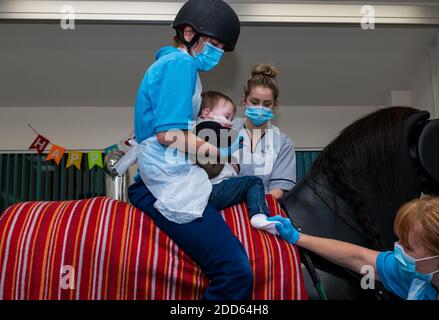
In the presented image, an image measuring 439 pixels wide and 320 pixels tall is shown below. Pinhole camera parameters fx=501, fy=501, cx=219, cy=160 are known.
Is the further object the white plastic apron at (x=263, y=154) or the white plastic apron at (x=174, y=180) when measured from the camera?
the white plastic apron at (x=263, y=154)

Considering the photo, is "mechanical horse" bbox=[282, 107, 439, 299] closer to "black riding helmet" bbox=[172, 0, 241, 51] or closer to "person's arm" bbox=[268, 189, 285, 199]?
"person's arm" bbox=[268, 189, 285, 199]

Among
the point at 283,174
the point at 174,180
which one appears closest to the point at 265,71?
the point at 283,174

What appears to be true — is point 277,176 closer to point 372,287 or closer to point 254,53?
point 372,287

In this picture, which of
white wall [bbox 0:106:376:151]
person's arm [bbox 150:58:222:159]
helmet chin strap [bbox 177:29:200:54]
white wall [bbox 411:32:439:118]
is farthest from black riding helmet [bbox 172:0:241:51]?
white wall [bbox 411:32:439:118]

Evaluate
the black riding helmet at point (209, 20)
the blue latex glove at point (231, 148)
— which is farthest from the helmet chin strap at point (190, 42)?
the blue latex glove at point (231, 148)

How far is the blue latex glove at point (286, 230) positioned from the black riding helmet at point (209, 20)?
0.53 m

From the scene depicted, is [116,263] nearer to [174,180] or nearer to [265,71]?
[174,180]

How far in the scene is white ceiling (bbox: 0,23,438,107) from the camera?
356cm

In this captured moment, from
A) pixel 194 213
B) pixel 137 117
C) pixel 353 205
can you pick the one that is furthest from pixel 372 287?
pixel 137 117

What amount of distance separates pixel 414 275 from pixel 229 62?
2.73m

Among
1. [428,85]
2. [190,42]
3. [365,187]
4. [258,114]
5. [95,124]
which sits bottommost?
[365,187]

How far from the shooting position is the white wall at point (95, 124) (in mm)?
3850

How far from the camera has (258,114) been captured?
1898 mm

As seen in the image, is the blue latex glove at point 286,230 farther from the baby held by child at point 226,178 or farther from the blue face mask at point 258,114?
the blue face mask at point 258,114
